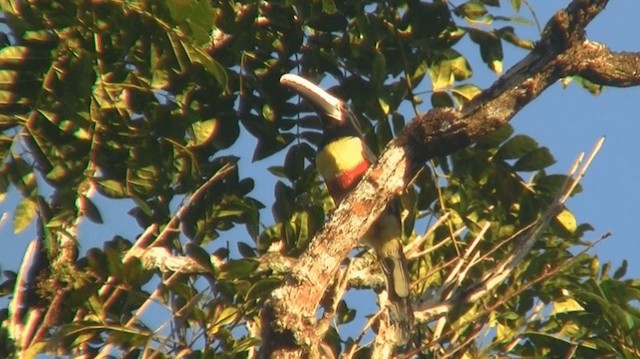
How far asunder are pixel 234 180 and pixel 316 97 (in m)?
0.39

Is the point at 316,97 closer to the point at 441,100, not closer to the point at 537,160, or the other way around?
the point at 441,100

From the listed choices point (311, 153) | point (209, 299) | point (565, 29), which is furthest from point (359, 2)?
point (209, 299)

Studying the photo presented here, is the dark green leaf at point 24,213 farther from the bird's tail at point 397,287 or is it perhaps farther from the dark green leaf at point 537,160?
the dark green leaf at point 537,160

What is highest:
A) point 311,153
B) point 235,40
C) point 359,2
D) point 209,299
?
point 359,2

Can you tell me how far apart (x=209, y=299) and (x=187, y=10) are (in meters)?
0.87

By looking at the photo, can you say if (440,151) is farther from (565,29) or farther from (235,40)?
(235,40)

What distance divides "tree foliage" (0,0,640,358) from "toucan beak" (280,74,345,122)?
4 cm

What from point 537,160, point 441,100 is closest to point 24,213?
point 441,100

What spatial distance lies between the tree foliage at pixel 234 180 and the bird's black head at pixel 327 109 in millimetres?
43

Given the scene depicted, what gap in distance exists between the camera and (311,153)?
365 centimetres

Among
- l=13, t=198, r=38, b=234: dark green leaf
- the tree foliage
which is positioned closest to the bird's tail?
the tree foliage

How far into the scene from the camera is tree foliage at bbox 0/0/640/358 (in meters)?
2.85

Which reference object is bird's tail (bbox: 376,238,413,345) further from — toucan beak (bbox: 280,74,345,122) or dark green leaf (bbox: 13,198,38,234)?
dark green leaf (bbox: 13,198,38,234)

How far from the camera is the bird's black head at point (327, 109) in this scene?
345cm
